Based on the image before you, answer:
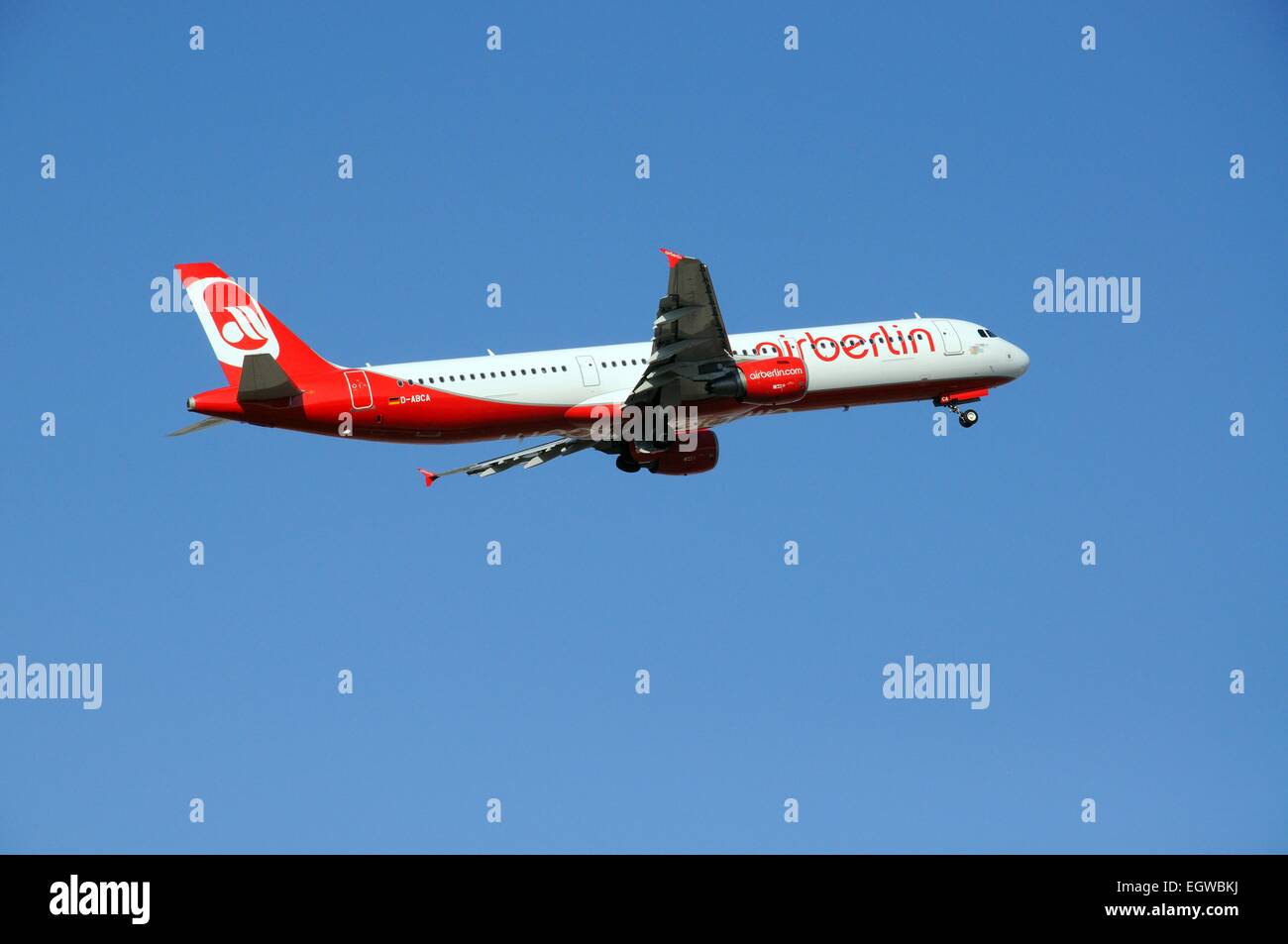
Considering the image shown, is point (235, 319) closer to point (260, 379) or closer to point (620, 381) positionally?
point (260, 379)

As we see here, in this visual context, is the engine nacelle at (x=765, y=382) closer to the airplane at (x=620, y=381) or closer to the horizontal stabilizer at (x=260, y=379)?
the airplane at (x=620, y=381)

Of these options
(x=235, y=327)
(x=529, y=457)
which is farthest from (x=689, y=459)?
(x=235, y=327)

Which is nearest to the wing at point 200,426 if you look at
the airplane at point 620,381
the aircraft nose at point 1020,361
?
the airplane at point 620,381

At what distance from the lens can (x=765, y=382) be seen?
Result: 62.7 m

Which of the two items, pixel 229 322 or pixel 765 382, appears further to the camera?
pixel 765 382

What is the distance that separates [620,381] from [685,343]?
365 centimetres

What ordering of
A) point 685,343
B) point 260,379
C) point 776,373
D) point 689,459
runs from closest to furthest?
point 260,379 → point 685,343 → point 776,373 → point 689,459

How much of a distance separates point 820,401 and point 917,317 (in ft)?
20.9

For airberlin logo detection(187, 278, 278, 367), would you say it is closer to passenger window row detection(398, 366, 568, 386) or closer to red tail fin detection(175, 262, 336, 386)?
red tail fin detection(175, 262, 336, 386)

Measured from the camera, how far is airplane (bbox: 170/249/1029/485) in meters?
58.2

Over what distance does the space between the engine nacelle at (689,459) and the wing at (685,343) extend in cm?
536

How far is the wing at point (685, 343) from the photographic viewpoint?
57.5 m
